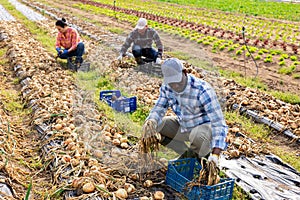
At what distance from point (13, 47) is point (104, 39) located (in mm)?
2234

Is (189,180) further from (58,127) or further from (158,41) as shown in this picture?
(158,41)

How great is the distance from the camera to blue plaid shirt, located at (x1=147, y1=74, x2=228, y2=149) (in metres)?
2.72

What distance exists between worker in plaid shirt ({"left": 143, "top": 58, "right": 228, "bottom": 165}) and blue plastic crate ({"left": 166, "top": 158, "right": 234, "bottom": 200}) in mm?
131

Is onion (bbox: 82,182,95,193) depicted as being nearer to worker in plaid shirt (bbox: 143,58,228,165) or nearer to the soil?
worker in plaid shirt (bbox: 143,58,228,165)

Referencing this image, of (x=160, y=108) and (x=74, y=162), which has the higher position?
(x=160, y=108)

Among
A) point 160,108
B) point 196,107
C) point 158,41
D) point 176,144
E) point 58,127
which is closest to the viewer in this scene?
point 196,107

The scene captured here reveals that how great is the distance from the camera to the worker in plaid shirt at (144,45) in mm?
5883

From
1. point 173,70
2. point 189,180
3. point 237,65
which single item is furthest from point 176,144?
point 237,65

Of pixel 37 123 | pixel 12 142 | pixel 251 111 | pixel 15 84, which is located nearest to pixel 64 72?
pixel 15 84

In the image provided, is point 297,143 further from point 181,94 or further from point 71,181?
point 71,181

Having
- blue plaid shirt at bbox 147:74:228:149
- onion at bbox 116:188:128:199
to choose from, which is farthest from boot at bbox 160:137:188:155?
onion at bbox 116:188:128:199

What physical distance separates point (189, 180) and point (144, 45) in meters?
3.62

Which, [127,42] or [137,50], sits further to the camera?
[137,50]

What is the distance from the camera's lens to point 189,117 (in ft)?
9.69
